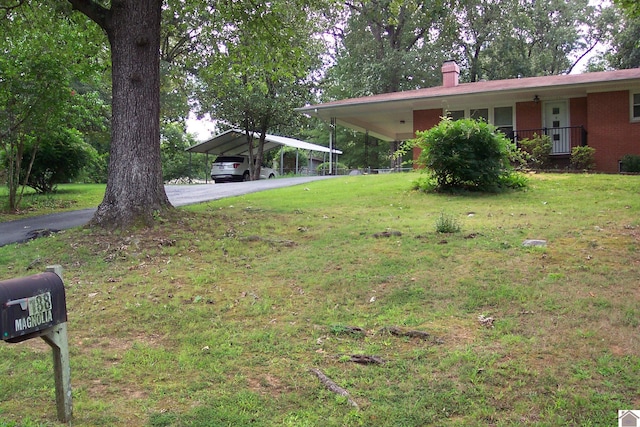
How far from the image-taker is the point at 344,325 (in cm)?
406

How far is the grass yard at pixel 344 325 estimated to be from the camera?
285cm

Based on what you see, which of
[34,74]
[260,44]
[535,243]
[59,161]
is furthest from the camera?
[59,161]

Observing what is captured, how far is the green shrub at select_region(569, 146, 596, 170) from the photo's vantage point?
1485cm

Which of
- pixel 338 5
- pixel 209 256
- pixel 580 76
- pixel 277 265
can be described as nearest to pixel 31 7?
pixel 338 5

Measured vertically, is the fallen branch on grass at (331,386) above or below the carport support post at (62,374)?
below

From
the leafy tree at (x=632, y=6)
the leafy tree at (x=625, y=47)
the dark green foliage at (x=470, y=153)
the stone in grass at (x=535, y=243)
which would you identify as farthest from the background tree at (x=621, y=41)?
the stone in grass at (x=535, y=243)

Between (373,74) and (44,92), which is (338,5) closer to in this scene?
(44,92)

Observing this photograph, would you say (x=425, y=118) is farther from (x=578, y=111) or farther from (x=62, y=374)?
(x=62, y=374)

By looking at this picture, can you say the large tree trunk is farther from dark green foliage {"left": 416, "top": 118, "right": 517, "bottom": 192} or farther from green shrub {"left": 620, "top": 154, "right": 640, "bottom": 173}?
green shrub {"left": 620, "top": 154, "right": 640, "bottom": 173}

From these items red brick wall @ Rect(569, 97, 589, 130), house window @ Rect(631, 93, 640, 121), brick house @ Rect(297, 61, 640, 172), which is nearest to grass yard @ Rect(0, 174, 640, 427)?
brick house @ Rect(297, 61, 640, 172)

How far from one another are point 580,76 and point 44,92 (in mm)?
16037

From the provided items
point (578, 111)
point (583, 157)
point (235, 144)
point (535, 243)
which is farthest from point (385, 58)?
point (535, 243)

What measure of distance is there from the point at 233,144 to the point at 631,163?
2188cm

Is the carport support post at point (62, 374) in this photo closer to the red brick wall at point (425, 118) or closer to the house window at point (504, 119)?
the house window at point (504, 119)
